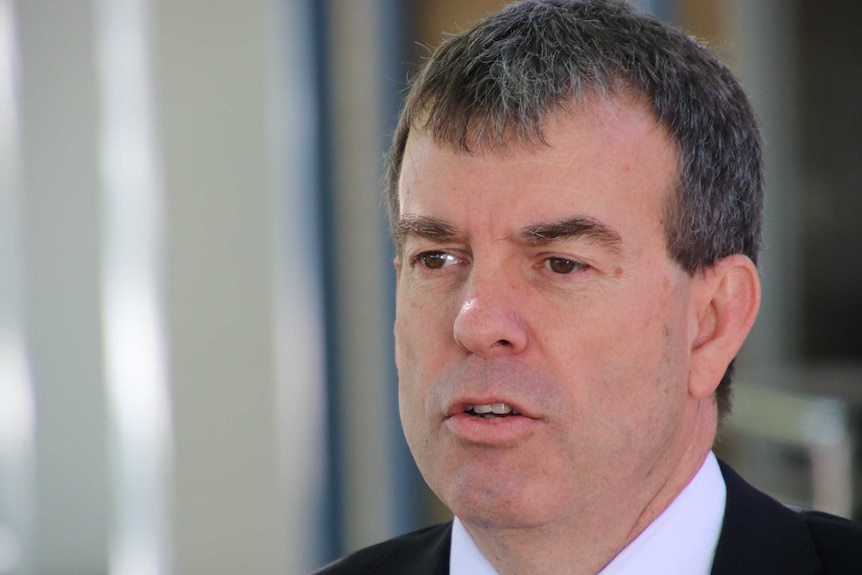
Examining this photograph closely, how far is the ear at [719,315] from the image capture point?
178 cm

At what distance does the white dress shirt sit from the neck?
0.01m

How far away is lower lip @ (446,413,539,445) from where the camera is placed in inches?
64.4

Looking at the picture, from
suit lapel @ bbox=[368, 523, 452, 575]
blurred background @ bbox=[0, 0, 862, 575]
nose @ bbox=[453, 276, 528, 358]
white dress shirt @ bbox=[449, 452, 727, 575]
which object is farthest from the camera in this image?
blurred background @ bbox=[0, 0, 862, 575]


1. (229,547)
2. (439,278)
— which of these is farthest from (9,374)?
(439,278)

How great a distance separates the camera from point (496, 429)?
1.64 meters

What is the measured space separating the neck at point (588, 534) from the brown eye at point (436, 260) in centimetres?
39

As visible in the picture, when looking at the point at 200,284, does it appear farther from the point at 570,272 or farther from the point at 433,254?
the point at 570,272

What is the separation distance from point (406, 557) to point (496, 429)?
1.65 ft

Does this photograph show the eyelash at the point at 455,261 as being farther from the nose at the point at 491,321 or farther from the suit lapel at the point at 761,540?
the suit lapel at the point at 761,540

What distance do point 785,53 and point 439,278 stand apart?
94.2 inches

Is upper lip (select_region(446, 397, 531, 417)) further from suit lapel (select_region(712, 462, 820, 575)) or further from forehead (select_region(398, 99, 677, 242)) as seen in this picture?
suit lapel (select_region(712, 462, 820, 575))

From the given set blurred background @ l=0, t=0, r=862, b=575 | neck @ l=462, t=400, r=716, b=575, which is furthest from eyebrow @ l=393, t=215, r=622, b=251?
blurred background @ l=0, t=0, r=862, b=575

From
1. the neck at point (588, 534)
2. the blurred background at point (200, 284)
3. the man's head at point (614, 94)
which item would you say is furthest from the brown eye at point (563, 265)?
the blurred background at point (200, 284)

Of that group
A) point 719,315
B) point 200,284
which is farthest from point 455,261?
point 200,284
